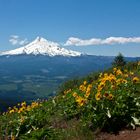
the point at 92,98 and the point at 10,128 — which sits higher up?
the point at 92,98

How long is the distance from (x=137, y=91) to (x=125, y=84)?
0.48m

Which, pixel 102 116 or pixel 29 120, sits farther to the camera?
pixel 29 120

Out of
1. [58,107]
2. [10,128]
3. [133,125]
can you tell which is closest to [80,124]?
[133,125]

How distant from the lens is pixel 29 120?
10.6 metres

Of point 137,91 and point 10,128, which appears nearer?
point 10,128

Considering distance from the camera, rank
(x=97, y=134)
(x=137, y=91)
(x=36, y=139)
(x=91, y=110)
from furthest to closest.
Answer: (x=137, y=91)
(x=91, y=110)
(x=97, y=134)
(x=36, y=139)

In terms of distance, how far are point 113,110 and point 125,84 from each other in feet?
6.44

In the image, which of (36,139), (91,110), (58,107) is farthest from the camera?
(58,107)

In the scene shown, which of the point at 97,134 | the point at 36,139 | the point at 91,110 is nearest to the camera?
the point at 36,139

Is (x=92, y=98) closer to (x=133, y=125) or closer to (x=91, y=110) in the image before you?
(x=91, y=110)

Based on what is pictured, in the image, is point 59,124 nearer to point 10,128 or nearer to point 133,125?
point 10,128

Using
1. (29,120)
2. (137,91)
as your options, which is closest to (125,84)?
(137,91)

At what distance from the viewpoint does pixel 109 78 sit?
11602mm

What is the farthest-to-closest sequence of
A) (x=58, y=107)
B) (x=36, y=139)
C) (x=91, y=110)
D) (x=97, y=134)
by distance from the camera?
(x=58, y=107), (x=91, y=110), (x=97, y=134), (x=36, y=139)
